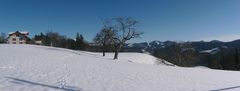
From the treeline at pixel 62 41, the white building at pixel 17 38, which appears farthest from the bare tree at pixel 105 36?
the white building at pixel 17 38

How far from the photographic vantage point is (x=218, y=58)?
13800 cm

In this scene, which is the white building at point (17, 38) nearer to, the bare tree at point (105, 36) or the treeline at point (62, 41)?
the treeline at point (62, 41)

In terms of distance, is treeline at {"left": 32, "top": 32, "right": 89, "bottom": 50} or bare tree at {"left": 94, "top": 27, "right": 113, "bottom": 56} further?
treeline at {"left": 32, "top": 32, "right": 89, "bottom": 50}

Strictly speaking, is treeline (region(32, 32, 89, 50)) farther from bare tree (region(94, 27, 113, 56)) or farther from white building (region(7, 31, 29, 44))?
bare tree (region(94, 27, 113, 56))

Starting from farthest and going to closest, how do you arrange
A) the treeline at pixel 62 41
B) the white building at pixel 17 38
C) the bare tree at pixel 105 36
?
1. the white building at pixel 17 38
2. the treeline at pixel 62 41
3. the bare tree at pixel 105 36

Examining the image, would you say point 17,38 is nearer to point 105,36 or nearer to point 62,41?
point 62,41

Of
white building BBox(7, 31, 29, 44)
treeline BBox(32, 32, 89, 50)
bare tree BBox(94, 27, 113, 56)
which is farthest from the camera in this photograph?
white building BBox(7, 31, 29, 44)

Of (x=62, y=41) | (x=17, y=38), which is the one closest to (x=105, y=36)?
(x=62, y=41)

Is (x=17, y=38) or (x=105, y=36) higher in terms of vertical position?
(x=17, y=38)

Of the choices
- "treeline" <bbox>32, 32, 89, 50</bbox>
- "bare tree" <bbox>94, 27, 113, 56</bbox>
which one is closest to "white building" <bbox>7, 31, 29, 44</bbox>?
"treeline" <bbox>32, 32, 89, 50</bbox>

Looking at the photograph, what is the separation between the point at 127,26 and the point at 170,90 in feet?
117

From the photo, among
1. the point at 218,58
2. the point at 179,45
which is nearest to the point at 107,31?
the point at 179,45

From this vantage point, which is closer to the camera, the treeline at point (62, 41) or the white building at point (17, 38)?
the treeline at point (62, 41)

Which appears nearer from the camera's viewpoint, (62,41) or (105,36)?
(105,36)
